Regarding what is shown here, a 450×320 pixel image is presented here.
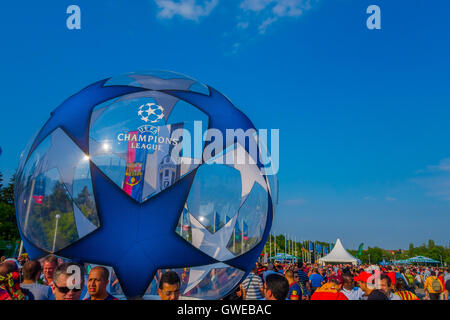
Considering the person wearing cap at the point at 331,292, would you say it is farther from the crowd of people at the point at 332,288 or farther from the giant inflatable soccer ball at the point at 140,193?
the giant inflatable soccer ball at the point at 140,193

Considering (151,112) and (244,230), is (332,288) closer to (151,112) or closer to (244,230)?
(244,230)

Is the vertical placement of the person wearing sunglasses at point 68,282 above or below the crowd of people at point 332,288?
above

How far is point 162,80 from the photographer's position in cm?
509

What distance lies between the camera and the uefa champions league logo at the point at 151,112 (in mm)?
4503

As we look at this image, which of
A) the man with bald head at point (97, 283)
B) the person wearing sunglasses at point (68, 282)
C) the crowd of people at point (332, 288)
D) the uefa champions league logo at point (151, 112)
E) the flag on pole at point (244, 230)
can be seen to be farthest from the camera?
the flag on pole at point (244, 230)

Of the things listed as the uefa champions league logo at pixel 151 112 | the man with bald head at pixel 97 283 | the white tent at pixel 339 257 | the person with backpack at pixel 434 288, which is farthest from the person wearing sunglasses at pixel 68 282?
the white tent at pixel 339 257

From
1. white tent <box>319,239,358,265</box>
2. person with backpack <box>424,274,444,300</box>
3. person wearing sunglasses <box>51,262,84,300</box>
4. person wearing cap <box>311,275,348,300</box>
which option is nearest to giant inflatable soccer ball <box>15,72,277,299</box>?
person wearing sunglasses <box>51,262,84,300</box>

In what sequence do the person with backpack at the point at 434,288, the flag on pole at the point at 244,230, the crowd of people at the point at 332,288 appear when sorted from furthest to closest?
the person with backpack at the point at 434,288, the flag on pole at the point at 244,230, the crowd of people at the point at 332,288

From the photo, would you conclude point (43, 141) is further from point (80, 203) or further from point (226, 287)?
point (226, 287)

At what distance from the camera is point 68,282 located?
3.53 meters

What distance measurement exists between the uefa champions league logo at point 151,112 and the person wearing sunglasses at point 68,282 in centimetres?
199

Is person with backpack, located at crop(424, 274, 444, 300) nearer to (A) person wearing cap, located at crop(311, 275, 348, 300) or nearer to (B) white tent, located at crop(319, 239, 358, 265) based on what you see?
(A) person wearing cap, located at crop(311, 275, 348, 300)

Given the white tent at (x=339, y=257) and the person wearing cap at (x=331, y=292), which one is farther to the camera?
the white tent at (x=339, y=257)
